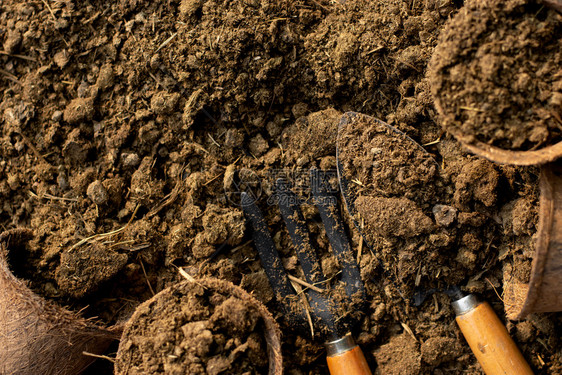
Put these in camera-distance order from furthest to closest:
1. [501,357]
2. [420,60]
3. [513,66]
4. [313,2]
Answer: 1. [313,2]
2. [420,60]
3. [501,357]
4. [513,66]

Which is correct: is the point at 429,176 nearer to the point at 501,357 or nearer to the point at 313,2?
the point at 501,357

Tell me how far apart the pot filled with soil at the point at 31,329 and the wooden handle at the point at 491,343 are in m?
1.34

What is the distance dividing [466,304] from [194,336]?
943 millimetres

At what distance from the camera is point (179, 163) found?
1843 millimetres

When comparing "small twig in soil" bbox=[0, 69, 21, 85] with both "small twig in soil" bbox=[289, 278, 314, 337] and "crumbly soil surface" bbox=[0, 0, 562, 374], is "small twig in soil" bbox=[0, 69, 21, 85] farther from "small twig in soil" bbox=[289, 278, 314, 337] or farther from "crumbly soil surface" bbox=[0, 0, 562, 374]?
"small twig in soil" bbox=[289, 278, 314, 337]

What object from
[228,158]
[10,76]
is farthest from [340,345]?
[10,76]

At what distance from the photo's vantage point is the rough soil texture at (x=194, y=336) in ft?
4.73

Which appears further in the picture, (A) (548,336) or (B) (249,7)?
(B) (249,7)

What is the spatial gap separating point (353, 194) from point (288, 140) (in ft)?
1.15

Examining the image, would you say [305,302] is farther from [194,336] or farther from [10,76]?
[10,76]

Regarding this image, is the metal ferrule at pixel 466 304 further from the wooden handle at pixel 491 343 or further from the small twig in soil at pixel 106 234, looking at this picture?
the small twig in soil at pixel 106 234

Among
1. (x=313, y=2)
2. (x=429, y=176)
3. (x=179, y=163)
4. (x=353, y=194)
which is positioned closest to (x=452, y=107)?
(x=429, y=176)

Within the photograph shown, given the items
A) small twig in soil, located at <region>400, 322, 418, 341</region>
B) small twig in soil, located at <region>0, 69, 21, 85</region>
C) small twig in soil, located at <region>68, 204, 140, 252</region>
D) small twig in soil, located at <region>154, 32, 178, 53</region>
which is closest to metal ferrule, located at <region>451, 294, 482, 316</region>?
small twig in soil, located at <region>400, 322, 418, 341</region>

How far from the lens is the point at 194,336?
4.74 ft
